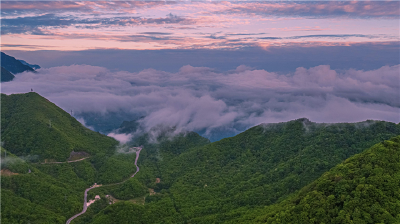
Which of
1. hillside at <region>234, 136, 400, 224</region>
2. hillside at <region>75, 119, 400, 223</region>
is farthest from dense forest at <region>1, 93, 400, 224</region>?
hillside at <region>75, 119, 400, 223</region>

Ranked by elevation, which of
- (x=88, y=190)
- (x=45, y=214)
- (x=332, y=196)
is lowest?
(x=88, y=190)

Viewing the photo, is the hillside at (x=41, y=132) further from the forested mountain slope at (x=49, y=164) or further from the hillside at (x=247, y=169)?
the hillside at (x=247, y=169)

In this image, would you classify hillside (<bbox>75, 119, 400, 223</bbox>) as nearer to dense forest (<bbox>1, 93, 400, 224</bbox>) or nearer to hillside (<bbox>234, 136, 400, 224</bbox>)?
dense forest (<bbox>1, 93, 400, 224</bbox>)

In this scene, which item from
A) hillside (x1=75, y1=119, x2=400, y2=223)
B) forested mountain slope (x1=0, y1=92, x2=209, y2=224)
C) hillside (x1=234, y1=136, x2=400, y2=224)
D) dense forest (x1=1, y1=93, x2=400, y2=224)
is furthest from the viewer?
hillside (x1=75, y1=119, x2=400, y2=223)

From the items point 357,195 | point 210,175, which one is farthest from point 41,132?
point 357,195

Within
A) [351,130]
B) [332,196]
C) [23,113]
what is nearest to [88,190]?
[23,113]

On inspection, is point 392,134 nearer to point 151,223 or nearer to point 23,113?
point 151,223
